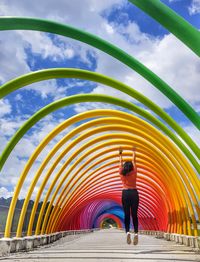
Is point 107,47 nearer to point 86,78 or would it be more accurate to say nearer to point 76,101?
point 86,78

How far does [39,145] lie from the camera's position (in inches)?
470

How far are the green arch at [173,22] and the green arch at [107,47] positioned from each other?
6.41ft

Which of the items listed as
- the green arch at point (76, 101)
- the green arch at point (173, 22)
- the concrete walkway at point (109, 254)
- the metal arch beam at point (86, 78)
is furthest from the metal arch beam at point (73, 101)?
the green arch at point (173, 22)

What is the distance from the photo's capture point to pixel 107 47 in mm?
6293

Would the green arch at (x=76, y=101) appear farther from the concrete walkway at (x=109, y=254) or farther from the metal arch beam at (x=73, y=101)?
the concrete walkway at (x=109, y=254)

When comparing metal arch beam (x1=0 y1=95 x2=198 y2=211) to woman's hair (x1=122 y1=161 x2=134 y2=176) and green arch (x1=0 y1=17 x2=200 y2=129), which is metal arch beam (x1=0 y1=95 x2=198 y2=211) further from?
green arch (x1=0 y1=17 x2=200 y2=129)

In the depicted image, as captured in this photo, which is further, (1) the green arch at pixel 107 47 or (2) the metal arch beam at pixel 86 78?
(2) the metal arch beam at pixel 86 78

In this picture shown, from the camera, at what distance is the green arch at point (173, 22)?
140 inches

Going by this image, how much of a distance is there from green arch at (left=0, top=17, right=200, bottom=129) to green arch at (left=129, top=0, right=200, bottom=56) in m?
1.95

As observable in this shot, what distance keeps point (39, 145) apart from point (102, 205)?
34749 mm

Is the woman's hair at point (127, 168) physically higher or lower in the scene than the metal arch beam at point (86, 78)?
lower

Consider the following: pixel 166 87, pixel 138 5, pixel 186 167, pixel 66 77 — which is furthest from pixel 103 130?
pixel 138 5

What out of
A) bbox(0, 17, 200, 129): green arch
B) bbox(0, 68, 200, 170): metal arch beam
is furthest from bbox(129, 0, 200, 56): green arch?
bbox(0, 68, 200, 170): metal arch beam

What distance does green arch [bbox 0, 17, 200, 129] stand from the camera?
18.0 ft
